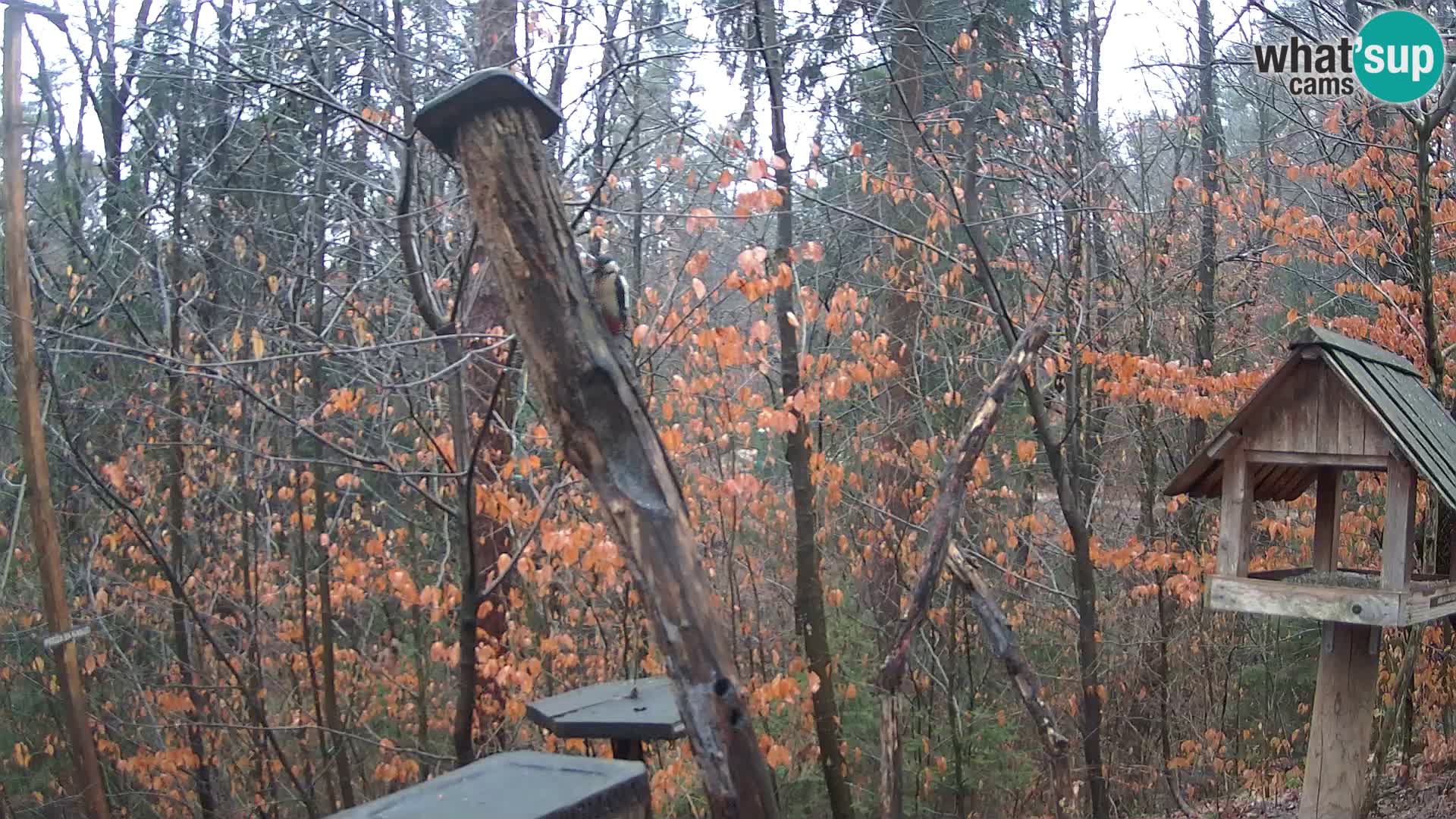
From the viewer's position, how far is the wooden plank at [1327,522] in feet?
15.6

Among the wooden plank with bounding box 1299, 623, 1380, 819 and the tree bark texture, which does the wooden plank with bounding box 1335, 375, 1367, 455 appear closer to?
the wooden plank with bounding box 1299, 623, 1380, 819

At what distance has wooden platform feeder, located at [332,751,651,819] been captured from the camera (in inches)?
108

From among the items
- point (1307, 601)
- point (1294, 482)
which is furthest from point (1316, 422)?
point (1294, 482)

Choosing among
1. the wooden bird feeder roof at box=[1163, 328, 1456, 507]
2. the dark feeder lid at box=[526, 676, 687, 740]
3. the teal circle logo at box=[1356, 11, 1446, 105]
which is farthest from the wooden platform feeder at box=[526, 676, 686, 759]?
the teal circle logo at box=[1356, 11, 1446, 105]

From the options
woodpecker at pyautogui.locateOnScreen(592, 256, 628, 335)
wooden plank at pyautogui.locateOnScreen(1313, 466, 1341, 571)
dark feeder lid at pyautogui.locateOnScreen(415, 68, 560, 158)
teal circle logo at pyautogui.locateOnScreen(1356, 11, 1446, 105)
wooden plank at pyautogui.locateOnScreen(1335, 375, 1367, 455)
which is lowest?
wooden plank at pyautogui.locateOnScreen(1313, 466, 1341, 571)

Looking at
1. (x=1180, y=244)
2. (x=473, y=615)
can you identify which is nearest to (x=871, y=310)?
(x=1180, y=244)

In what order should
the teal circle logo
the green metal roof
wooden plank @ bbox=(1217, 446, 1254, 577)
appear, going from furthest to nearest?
the teal circle logo < wooden plank @ bbox=(1217, 446, 1254, 577) < the green metal roof

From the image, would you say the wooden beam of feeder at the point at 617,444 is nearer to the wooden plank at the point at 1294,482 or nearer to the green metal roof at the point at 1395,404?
the green metal roof at the point at 1395,404

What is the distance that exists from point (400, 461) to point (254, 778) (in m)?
3.16

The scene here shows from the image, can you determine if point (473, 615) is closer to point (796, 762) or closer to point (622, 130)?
point (622, 130)

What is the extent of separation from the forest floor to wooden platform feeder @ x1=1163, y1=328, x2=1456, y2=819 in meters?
1.97

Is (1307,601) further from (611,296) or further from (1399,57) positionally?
(1399,57)

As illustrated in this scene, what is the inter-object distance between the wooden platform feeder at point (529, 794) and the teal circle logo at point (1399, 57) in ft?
18.1

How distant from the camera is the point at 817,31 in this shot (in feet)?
24.4
